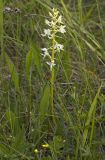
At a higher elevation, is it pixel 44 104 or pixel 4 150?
pixel 44 104

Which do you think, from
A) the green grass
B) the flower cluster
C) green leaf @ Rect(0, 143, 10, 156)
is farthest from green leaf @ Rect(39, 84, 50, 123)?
green leaf @ Rect(0, 143, 10, 156)

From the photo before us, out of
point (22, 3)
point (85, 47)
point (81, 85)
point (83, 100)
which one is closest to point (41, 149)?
point (83, 100)

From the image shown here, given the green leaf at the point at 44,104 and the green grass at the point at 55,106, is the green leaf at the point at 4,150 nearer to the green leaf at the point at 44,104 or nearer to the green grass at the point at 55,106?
the green grass at the point at 55,106

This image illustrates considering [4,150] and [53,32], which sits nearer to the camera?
[4,150]

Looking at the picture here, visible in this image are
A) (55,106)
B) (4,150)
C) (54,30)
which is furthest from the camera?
(55,106)

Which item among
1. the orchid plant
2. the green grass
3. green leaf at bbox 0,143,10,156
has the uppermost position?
Answer: the orchid plant

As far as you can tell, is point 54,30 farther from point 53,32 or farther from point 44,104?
point 44,104

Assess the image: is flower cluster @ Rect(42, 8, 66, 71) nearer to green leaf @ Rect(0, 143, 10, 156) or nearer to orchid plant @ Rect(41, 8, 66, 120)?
orchid plant @ Rect(41, 8, 66, 120)

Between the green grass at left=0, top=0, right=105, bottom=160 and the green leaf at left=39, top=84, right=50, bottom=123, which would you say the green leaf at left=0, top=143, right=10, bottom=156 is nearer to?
the green grass at left=0, top=0, right=105, bottom=160

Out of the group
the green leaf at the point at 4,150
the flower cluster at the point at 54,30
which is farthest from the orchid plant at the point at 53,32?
the green leaf at the point at 4,150

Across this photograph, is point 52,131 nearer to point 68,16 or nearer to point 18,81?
point 18,81

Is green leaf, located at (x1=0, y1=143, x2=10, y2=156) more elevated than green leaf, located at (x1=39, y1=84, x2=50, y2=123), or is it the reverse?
green leaf, located at (x1=39, y1=84, x2=50, y2=123)

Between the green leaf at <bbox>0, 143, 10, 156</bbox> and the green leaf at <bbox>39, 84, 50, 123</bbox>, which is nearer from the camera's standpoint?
the green leaf at <bbox>0, 143, 10, 156</bbox>

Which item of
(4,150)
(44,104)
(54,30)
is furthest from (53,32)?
(4,150)
